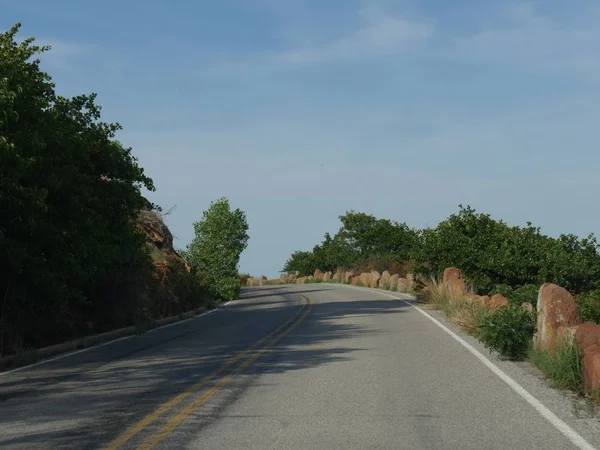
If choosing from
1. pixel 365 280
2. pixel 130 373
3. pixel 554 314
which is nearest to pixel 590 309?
pixel 554 314

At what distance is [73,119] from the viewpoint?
Answer: 68.1ft

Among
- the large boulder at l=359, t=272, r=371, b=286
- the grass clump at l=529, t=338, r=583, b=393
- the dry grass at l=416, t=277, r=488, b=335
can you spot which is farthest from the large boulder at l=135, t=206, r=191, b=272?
the grass clump at l=529, t=338, r=583, b=393

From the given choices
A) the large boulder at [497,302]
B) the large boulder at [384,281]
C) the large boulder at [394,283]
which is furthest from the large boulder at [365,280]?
the large boulder at [497,302]

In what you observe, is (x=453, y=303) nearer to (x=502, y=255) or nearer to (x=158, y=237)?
(x=502, y=255)

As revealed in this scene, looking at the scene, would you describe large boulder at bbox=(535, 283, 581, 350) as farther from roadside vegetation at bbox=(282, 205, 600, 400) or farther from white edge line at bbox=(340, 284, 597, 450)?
roadside vegetation at bbox=(282, 205, 600, 400)

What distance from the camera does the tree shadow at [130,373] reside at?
28.3 feet

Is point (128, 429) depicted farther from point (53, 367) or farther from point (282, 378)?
point (53, 367)

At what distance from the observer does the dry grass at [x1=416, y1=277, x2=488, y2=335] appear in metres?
20.0

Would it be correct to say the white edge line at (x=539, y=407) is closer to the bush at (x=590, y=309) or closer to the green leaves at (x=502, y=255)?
the bush at (x=590, y=309)

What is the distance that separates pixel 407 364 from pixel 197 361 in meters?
3.86

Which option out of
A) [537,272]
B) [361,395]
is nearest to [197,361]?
[361,395]

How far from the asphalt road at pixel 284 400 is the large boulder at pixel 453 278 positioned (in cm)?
1163

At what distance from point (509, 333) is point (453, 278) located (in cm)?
1637

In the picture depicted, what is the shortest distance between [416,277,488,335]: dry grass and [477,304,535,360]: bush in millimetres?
2654
